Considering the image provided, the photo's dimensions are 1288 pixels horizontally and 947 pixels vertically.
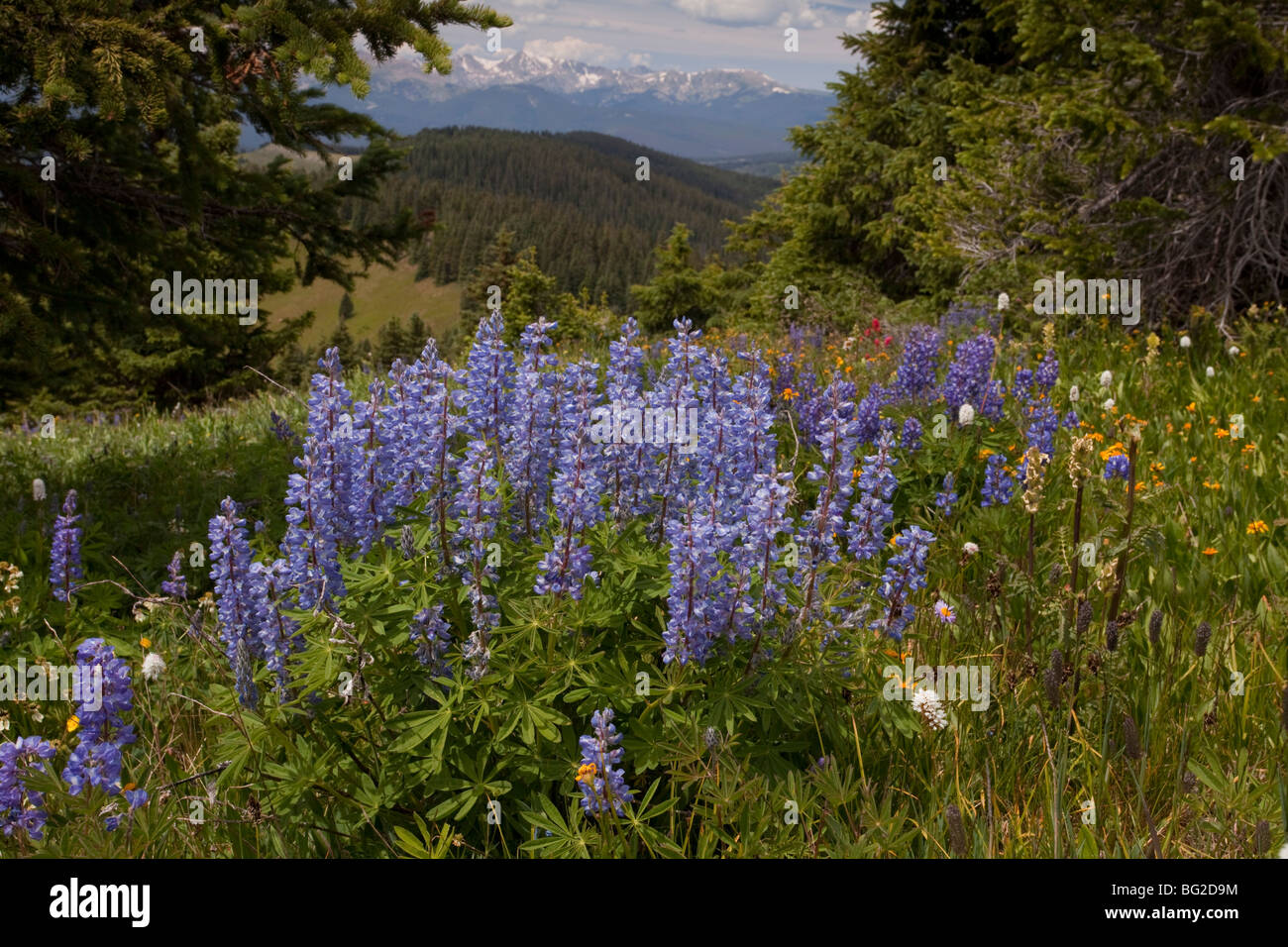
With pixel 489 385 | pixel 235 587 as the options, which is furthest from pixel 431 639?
pixel 489 385

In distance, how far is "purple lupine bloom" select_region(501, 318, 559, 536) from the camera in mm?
2924

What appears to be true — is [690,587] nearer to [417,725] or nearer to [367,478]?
[417,725]

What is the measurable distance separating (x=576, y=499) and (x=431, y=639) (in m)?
0.62

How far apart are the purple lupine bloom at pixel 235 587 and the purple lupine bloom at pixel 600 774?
4.28 ft

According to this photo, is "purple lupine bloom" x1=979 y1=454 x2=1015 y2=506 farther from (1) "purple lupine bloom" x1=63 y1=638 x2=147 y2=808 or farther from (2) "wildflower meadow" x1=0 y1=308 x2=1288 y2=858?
(1) "purple lupine bloom" x1=63 y1=638 x2=147 y2=808

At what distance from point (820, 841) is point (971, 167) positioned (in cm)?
1010

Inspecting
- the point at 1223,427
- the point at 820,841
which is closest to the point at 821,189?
the point at 1223,427

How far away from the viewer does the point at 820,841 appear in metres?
2.41

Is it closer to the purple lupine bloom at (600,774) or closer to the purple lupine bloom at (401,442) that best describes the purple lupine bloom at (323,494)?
the purple lupine bloom at (401,442)

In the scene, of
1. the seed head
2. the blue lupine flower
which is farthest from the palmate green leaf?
the blue lupine flower

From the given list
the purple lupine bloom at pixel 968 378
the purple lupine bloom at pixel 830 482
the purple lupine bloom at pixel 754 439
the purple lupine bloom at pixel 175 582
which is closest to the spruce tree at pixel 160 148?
the purple lupine bloom at pixel 175 582

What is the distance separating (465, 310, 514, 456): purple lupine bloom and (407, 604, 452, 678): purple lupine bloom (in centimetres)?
72

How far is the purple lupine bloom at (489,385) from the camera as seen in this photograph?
9.97 feet

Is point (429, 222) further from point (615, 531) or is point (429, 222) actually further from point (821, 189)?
point (821, 189)
